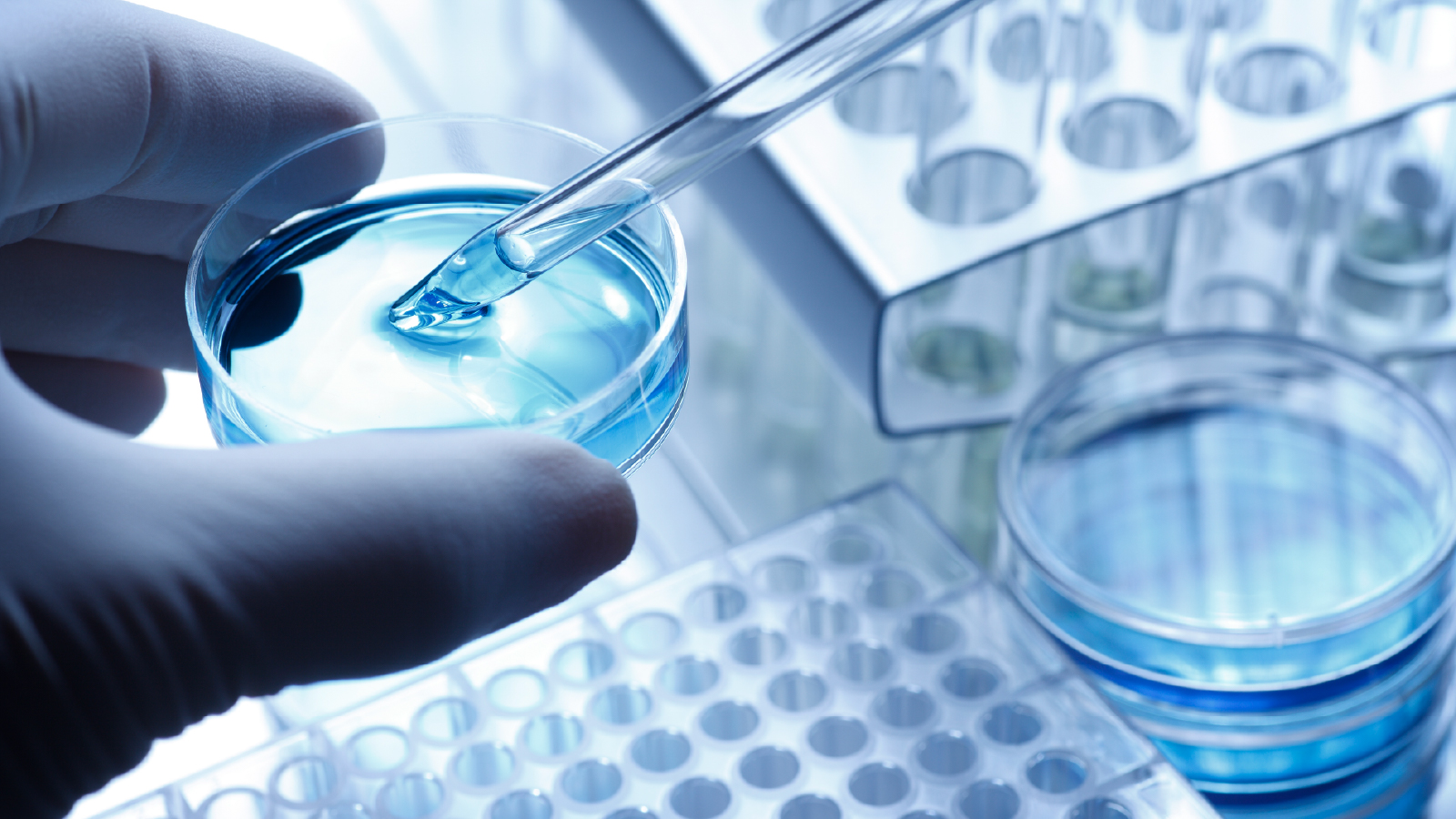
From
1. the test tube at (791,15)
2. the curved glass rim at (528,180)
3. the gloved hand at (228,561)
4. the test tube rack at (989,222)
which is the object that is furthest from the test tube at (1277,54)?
the gloved hand at (228,561)

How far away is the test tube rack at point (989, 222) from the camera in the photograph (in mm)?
897

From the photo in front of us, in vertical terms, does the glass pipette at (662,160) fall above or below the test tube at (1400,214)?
above

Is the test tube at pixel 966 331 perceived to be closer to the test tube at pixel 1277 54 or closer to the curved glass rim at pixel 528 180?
the test tube at pixel 1277 54

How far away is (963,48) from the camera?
3.17ft

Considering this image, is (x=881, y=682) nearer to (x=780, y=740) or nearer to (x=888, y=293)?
(x=780, y=740)

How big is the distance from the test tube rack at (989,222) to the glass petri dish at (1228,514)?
0.05 metres

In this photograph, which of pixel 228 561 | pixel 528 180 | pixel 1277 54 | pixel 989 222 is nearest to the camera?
pixel 228 561

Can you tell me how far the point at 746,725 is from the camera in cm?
84

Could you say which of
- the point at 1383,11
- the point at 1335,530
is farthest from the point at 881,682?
the point at 1383,11

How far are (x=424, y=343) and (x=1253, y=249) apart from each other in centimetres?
65

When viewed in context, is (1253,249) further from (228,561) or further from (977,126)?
(228,561)

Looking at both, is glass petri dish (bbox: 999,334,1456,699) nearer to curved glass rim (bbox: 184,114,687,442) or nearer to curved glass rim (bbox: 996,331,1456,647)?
curved glass rim (bbox: 996,331,1456,647)

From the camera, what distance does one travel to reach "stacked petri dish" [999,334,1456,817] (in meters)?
0.84

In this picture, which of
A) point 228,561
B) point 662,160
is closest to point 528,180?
point 662,160
